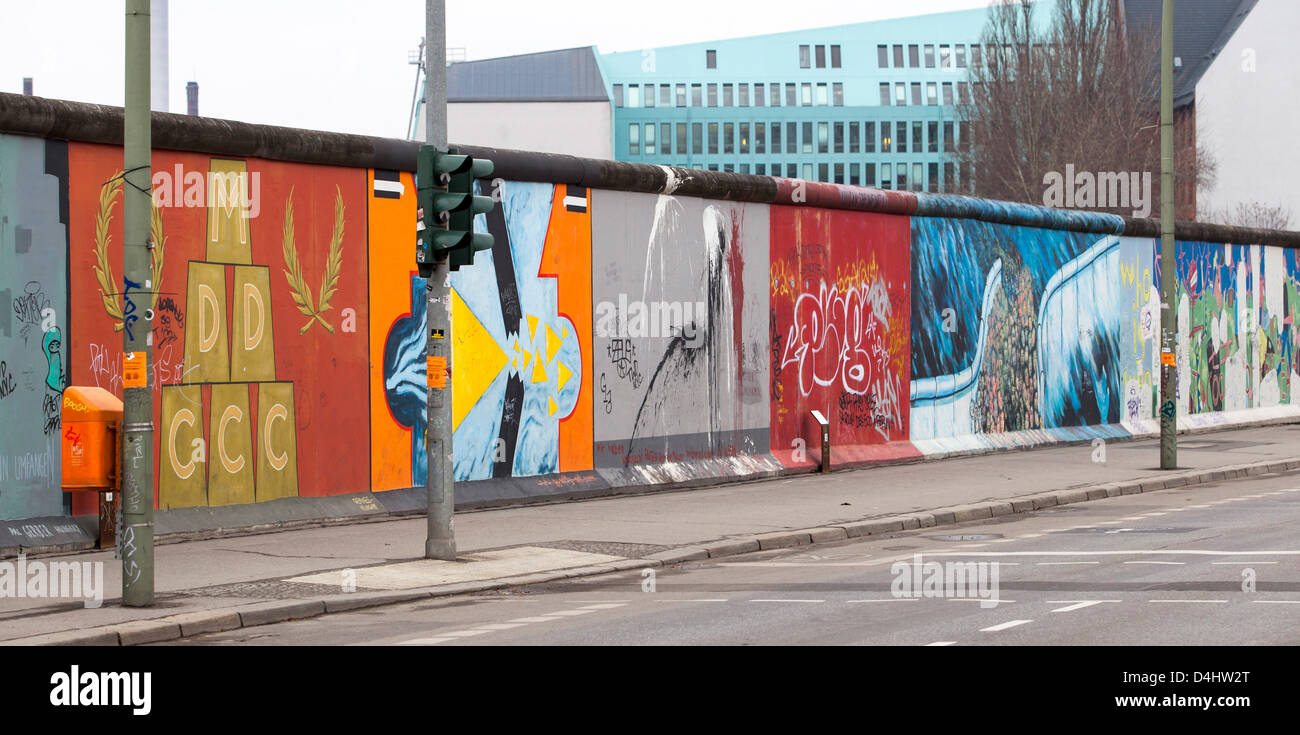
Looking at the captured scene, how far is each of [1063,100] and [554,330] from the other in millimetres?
47403

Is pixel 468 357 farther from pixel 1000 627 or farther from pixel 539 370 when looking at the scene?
pixel 1000 627

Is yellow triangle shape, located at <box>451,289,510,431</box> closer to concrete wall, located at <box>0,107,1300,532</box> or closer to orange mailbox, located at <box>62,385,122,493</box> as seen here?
concrete wall, located at <box>0,107,1300,532</box>

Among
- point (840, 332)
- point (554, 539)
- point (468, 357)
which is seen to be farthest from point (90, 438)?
point (840, 332)

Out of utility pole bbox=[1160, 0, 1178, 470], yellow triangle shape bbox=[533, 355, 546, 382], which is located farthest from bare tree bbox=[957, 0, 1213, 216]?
yellow triangle shape bbox=[533, 355, 546, 382]

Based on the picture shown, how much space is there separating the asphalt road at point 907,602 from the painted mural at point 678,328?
5.15 metres

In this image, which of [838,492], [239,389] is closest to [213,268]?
[239,389]

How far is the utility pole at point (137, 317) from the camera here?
423 inches

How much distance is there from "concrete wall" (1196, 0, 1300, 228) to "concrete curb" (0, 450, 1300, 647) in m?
60.8

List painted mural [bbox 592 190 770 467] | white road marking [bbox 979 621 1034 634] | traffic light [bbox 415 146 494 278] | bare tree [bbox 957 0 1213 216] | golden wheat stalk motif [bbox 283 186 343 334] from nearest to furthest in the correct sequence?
white road marking [bbox 979 621 1034 634], traffic light [bbox 415 146 494 278], golden wheat stalk motif [bbox 283 186 343 334], painted mural [bbox 592 190 770 467], bare tree [bbox 957 0 1213 216]

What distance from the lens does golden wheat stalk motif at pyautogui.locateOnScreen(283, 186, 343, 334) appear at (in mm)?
15930

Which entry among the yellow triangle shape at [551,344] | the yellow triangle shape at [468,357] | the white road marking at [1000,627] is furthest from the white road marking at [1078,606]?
the yellow triangle shape at [551,344]

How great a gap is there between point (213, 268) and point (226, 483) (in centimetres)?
211

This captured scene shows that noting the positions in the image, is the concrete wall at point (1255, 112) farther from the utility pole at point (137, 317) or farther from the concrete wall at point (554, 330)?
the utility pole at point (137, 317)
